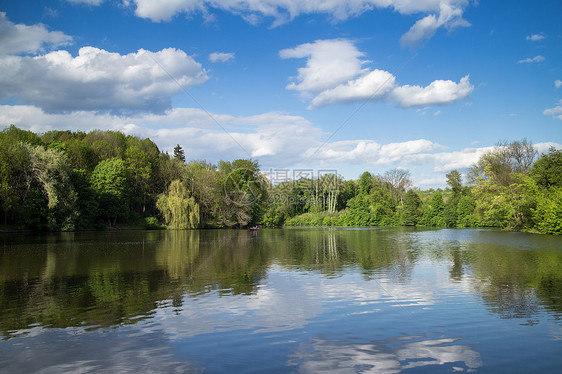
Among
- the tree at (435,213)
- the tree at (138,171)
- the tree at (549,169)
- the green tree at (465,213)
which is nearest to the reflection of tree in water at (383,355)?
the tree at (549,169)

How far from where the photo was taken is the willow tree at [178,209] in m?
60.3

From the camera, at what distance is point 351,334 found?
27.1ft

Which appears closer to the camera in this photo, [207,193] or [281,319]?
[281,319]

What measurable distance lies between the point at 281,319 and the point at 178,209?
53.0 m

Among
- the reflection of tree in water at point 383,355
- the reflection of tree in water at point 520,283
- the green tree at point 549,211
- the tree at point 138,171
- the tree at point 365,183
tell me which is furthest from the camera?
the tree at point 365,183

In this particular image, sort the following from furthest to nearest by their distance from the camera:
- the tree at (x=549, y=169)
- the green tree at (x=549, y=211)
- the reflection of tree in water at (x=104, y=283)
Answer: the tree at (x=549, y=169) → the green tree at (x=549, y=211) → the reflection of tree in water at (x=104, y=283)

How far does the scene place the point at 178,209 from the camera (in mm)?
60031

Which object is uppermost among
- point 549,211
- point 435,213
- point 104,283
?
point 549,211

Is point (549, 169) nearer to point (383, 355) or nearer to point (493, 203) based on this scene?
point (493, 203)

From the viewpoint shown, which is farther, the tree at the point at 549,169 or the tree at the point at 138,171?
the tree at the point at 138,171

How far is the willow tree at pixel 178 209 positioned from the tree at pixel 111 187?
5667 millimetres

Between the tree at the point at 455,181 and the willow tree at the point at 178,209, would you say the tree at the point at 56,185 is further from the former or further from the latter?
the tree at the point at 455,181

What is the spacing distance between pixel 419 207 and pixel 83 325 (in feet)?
287

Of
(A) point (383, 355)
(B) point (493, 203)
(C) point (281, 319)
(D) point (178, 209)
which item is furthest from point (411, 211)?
(A) point (383, 355)
